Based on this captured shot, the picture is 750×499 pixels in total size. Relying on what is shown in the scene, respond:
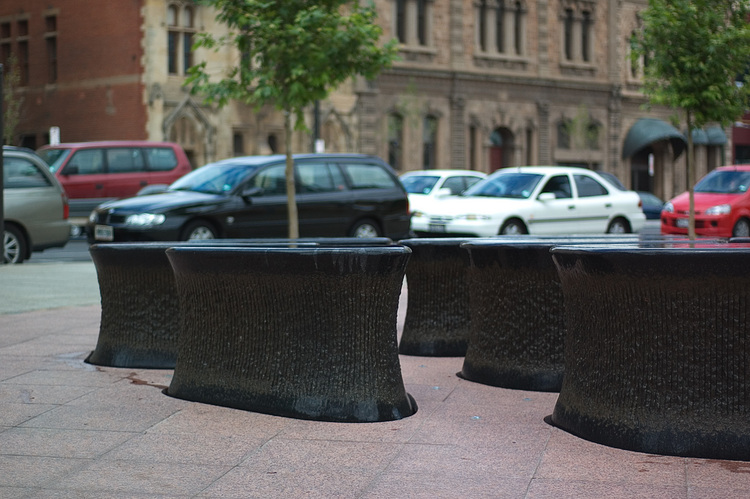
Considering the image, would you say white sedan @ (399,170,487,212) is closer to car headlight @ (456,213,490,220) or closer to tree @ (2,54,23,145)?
car headlight @ (456,213,490,220)

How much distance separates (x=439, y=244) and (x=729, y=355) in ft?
11.5

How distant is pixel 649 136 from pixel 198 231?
118ft

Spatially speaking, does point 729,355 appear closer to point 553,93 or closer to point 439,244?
point 439,244

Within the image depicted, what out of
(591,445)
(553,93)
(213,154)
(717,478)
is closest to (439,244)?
(591,445)

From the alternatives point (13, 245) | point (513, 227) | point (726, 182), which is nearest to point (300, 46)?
point (13, 245)

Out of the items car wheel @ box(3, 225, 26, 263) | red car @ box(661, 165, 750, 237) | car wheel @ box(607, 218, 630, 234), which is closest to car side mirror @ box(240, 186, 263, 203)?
car wheel @ box(3, 225, 26, 263)

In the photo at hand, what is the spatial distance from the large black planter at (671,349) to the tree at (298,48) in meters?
12.7

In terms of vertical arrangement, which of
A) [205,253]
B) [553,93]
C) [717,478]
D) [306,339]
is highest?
[553,93]

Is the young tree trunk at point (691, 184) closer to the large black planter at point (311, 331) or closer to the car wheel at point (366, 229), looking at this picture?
the car wheel at point (366, 229)

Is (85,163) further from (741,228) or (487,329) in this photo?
(487,329)

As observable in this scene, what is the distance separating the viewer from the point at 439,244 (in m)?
8.77

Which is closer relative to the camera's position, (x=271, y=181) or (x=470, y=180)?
(x=271, y=181)

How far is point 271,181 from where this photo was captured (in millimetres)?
19266

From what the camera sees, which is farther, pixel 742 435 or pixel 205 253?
pixel 205 253
